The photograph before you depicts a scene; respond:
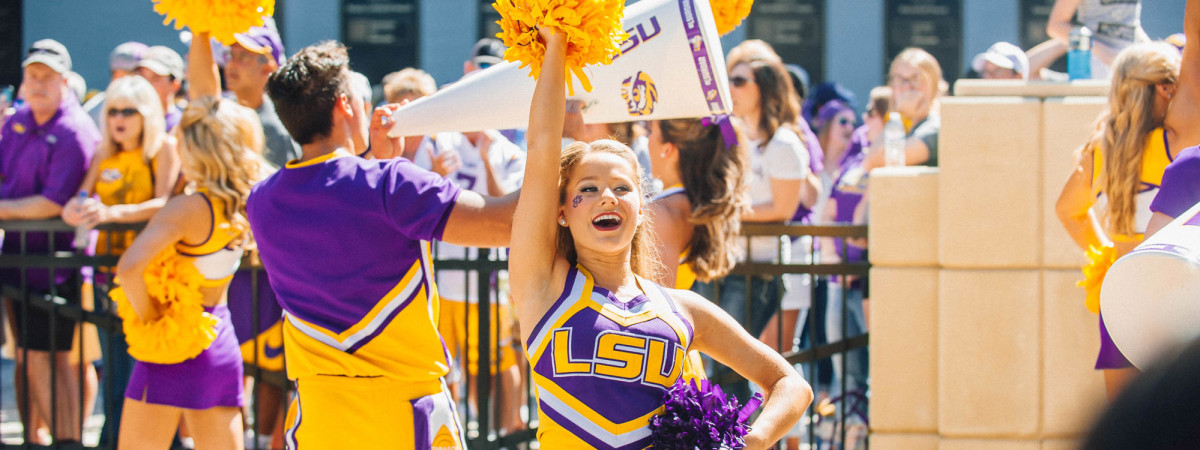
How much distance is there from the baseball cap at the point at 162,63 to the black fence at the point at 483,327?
1.44 meters

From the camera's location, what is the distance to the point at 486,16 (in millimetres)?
10867

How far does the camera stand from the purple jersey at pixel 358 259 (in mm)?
2896

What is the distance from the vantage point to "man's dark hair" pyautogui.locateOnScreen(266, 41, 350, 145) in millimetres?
3098

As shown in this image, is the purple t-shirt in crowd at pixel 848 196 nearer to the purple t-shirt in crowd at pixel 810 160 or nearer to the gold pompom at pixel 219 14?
the purple t-shirt in crowd at pixel 810 160

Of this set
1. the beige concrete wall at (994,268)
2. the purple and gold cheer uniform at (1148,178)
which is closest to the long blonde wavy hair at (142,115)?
the beige concrete wall at (994,268)

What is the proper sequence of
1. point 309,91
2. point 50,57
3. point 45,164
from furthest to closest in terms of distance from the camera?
1. point 50,57
2. point 45,164
3. point 309,91

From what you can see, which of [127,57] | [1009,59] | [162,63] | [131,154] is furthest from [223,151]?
[1009,59]

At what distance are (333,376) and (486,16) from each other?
8.22 m

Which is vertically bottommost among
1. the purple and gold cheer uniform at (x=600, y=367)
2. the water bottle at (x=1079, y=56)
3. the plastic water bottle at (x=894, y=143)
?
the purple and gold cheer uniform at (x=600, y=367)

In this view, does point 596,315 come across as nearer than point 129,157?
Yes

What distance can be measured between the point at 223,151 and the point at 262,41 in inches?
34.0

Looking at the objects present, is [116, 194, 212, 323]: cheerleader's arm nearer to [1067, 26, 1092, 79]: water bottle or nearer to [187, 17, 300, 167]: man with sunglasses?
[187, 17, 300, 167]: man with sunglasses

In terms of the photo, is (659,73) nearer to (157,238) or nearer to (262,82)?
(157,238)

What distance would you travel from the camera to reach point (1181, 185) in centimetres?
294
